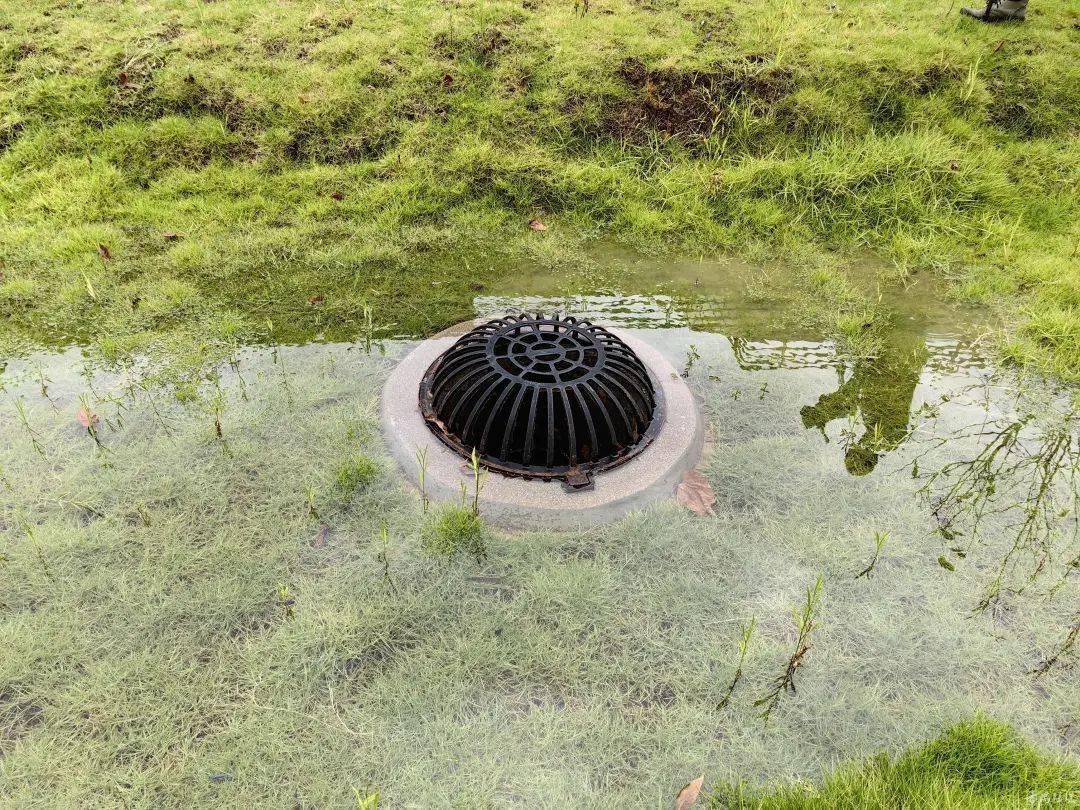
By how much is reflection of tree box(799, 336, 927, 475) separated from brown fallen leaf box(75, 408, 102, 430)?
3.98 m

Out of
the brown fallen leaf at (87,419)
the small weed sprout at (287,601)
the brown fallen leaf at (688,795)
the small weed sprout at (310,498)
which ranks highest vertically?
the brown fallen leaf at (87,419)

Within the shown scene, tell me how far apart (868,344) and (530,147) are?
3.53 meters

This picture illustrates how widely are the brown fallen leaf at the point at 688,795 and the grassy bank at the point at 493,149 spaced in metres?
3.26

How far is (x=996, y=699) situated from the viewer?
256 centimetres

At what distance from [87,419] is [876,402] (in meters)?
4.52

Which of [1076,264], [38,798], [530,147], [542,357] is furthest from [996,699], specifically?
[530,147]

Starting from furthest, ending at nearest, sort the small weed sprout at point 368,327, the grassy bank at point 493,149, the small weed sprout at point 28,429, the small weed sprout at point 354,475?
the grassy bank at point 493,149, the small weed sprout at point 368,327, the small weed sprout at point 28,429, the small weed sprout at point 354,475

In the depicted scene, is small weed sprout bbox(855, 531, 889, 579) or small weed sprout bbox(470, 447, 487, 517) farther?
small weed sprout bbox(470, 447, 487, 517)

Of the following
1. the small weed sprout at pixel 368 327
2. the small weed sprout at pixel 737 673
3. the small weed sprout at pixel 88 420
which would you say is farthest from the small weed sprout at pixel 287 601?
the small weed sprout at pixel 368 327

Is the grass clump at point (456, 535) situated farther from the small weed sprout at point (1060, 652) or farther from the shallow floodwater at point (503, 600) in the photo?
the small weed sprout at point (1060, 652)

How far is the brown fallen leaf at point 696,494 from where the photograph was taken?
130 inches

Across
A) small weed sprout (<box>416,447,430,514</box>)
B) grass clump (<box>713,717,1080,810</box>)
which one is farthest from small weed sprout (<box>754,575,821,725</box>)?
small weed sprout (<box>416,447,430,514</box>)

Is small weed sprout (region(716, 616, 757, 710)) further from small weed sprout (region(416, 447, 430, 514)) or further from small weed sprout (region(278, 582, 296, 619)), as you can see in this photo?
small weed sprout (region(278, 582, 296, 619))

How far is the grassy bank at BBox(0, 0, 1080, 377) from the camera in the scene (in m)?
5.18
